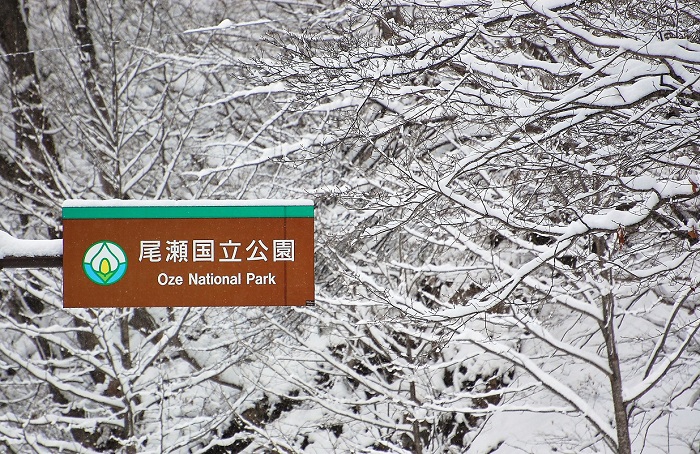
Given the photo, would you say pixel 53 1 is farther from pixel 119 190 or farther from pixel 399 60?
pixel 399 60

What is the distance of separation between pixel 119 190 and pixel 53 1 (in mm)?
8031

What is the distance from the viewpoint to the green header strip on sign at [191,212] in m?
4.48

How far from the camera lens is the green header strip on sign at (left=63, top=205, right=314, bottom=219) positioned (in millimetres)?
4484

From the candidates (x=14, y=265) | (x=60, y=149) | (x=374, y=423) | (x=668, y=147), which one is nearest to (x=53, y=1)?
(x=60, y=149)

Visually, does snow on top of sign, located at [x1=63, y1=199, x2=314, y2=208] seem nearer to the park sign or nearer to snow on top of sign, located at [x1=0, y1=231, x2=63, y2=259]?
the park sign

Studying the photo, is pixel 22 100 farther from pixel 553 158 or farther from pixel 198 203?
pixel 553 158

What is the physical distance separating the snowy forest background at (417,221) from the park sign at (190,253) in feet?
4.47

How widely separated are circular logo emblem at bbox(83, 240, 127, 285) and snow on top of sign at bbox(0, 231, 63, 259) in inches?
7.5

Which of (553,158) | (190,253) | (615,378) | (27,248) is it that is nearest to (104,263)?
(27,248)

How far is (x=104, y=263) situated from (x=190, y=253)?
22.1 inches

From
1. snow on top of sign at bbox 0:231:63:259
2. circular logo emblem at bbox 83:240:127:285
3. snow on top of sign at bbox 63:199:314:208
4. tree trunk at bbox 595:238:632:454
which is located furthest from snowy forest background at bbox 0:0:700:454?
snow on top of sign at bbox 0:231:63:259

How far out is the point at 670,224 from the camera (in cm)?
674

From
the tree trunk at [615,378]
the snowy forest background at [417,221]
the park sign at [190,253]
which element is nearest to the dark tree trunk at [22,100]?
the snowy forest background at [417,221]

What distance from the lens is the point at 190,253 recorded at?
4.46 m
